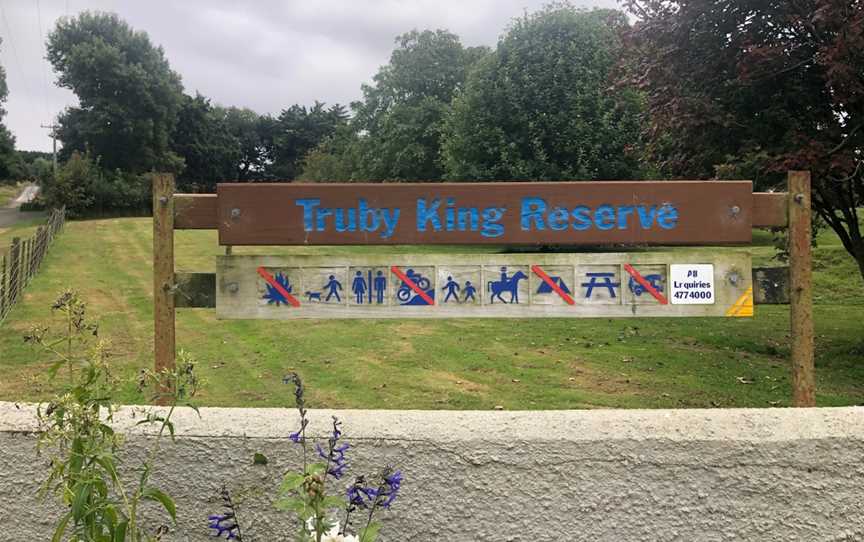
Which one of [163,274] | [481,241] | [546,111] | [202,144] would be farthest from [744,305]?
[202,144]

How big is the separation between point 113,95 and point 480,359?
171 feet

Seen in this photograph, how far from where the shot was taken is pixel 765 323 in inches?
450

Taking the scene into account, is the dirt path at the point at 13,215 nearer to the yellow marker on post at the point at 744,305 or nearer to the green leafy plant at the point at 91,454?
the yellow marker on post at the point at 744,305

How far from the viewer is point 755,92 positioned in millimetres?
7895

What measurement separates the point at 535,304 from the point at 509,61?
72.7 feet

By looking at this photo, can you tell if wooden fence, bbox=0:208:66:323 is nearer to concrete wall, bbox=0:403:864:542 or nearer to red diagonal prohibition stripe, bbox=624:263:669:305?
red diagonal prohibition stripe, bbox=624:263:669:305

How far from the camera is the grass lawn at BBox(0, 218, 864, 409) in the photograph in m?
6.47

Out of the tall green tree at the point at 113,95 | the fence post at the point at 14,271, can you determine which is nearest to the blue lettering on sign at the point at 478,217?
the fence post at the point at 14,271

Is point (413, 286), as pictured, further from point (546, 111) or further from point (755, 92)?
point (546, 111)

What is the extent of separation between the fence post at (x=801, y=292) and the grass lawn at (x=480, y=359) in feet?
8.01

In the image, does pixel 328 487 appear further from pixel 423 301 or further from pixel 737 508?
pixel 423 301

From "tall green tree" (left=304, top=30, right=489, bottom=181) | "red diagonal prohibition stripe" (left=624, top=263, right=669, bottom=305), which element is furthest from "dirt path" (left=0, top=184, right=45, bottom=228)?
"red diagonal prohibition stripe" (left=624, top=263, right=669, bottom=305)

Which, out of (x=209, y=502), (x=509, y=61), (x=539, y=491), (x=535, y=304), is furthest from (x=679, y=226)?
(x=509, y=61)

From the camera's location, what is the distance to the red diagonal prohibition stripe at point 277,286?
387 cm
